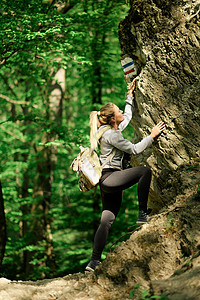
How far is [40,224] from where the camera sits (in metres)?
11.4

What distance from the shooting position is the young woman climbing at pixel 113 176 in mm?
4176

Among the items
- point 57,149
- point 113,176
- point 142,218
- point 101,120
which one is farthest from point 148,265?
point 57,149

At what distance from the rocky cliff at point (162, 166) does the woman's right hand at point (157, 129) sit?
10 cm

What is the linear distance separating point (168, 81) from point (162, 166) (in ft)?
4.67

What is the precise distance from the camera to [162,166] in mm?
5211

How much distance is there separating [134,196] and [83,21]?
21.6ft

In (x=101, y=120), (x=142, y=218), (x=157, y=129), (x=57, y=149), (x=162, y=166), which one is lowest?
(x=142, y=218)

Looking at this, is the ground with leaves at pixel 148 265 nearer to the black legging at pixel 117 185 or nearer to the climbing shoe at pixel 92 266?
the climbing shoe at pixel 92 266

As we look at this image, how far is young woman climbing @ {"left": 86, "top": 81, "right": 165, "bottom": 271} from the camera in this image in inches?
164

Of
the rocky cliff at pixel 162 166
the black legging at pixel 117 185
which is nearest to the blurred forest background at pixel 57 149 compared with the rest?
the rocky cliff at pixel 162 166

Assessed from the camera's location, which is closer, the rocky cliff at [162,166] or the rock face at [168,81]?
the rocky cliff at [162,166]

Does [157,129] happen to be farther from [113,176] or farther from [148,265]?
[148,265]

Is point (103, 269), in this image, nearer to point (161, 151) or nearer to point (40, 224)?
point (161, 151)

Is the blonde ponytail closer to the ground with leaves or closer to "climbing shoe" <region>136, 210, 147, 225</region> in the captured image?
"climbing shoe" <region>136, 210, 147, 225</region>
